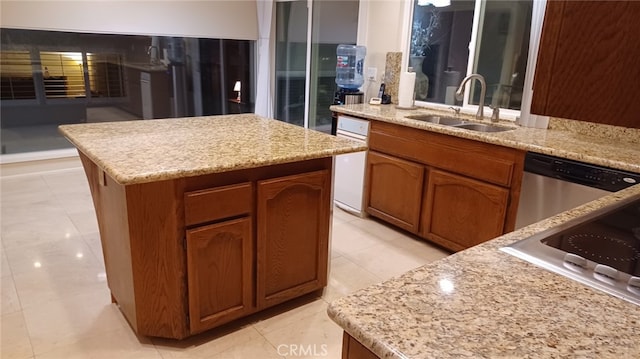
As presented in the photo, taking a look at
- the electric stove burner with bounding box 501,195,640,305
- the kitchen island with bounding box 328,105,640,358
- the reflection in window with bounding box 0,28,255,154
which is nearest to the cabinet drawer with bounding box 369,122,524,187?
the electric stove burner with bounding box 501,195,640,305

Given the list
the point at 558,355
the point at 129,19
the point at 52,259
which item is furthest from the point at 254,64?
the point at 558,355

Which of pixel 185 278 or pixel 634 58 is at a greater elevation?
pixel 634 58

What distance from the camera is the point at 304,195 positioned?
2244 millimetres

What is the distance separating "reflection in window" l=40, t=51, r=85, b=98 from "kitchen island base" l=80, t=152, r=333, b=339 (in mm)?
3023

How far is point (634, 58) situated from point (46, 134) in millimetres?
5383

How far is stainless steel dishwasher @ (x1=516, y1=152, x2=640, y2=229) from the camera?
2.20 meters

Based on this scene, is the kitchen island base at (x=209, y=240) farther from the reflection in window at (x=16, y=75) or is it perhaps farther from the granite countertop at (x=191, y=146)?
the reflection in window at (x=16, y=75)

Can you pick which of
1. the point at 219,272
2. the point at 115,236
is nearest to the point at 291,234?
the point at 219,272

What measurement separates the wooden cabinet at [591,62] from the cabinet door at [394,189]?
2.57 meters

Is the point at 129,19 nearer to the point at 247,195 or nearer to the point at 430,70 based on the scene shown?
the point at 430,70

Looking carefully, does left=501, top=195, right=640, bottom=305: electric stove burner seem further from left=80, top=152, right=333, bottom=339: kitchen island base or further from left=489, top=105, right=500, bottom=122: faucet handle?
left=489, top=105, right=500, bottom=122: faucet handle

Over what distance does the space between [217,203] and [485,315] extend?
4.55 feet
